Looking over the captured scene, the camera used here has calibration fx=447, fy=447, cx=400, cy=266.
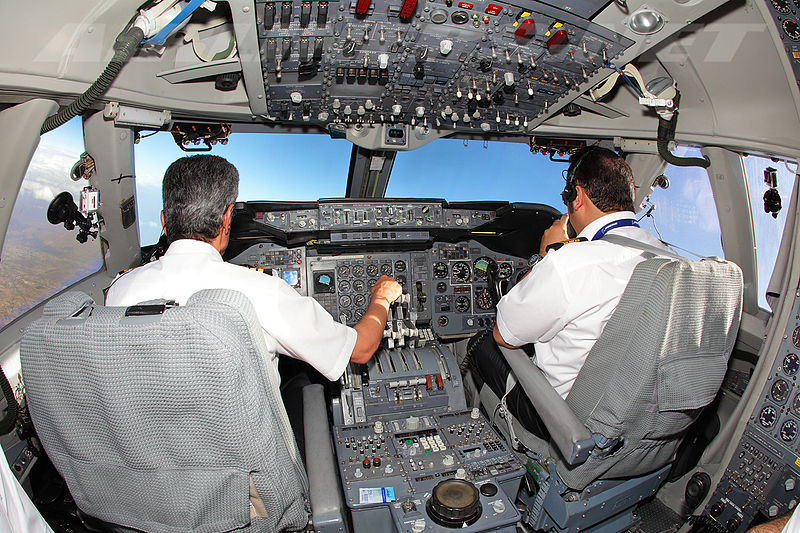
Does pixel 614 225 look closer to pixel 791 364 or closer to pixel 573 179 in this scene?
pixel 573 179

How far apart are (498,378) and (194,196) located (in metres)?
1.64

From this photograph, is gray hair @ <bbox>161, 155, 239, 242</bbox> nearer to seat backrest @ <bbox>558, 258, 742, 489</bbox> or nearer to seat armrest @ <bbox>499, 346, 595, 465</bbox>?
seat armrest @ <bbox>499, 346, 595, 465</bbox>

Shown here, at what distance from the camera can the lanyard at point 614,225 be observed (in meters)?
1.85

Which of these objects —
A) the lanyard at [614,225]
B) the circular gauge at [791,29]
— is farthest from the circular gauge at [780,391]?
the circular gauge at [791,29]

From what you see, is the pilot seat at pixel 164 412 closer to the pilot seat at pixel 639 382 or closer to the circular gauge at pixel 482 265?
the pilot seat at pixel 639 382

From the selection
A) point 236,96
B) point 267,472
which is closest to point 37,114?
point 236,96

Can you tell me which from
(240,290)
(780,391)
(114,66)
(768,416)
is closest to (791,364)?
(780,391)

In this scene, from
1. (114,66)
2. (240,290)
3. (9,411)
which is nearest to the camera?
(240,290)

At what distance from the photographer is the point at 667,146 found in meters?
2.80

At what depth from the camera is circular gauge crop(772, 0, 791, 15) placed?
67.9 inches

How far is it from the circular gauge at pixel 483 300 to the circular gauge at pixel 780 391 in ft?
6.14

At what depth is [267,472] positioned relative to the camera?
3.94ft

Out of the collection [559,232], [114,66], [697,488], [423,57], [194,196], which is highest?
[423,57]

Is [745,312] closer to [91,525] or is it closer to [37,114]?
[91,525]
